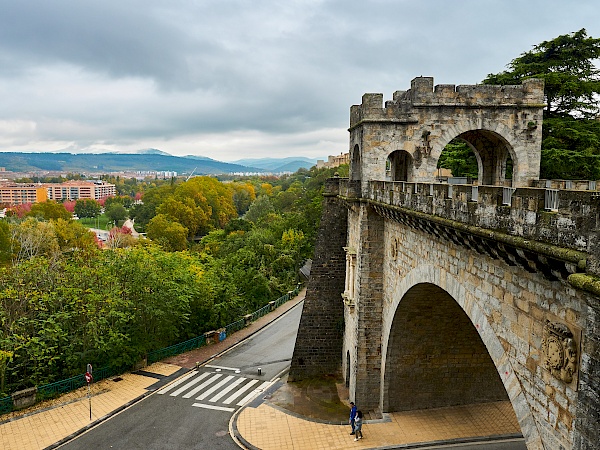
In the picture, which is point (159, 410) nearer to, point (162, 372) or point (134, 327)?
point (162, 372)

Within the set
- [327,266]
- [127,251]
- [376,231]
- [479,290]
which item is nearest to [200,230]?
[127,251]

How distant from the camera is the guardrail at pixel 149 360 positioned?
59.2 feet

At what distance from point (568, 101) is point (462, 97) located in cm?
894

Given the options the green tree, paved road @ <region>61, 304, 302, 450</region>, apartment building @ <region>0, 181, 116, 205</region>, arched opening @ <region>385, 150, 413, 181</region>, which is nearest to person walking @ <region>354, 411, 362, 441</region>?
paved road @ <region>61, 304, 302, 450</region>

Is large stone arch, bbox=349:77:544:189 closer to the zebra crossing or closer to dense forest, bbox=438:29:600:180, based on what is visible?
dense forest, bbox=438:29:600:180

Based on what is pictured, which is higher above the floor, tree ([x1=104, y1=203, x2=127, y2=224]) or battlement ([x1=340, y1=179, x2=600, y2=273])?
battlement ([x1=340, y1=179, x2=600, y2=273])

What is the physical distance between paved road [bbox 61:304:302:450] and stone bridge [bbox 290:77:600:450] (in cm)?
290

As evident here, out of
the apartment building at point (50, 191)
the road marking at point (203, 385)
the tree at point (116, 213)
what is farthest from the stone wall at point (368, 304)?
the apartment building at point (50, 191)

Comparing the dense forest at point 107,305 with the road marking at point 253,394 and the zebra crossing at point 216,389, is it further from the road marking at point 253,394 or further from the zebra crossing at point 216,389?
the road marking at point 253,394

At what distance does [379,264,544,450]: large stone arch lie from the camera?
7.00 meters

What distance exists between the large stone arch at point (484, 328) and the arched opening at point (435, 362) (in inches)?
46.0

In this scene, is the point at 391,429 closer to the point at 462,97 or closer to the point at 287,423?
the point at 287,423

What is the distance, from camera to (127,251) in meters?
24.0

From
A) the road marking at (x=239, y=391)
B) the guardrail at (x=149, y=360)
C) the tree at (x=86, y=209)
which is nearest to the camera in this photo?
the guardrail at (x=149, y=360)
